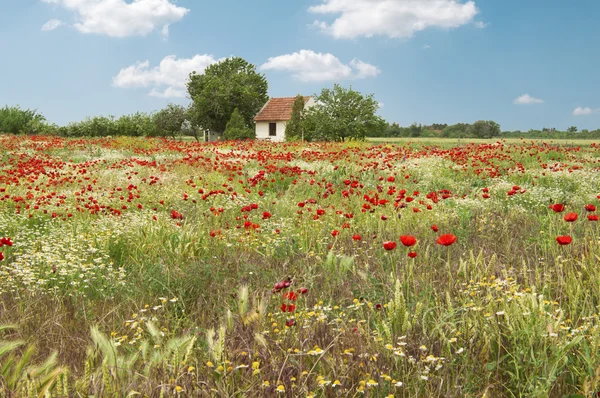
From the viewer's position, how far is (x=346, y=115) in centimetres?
3831

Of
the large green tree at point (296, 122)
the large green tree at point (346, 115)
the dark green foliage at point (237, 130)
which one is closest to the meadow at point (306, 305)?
the large green tree at point (346, 115)

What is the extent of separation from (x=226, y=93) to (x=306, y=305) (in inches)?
1986

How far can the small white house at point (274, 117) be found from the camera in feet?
167

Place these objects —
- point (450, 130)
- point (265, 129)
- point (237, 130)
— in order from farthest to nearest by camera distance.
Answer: point (450, 130), point (265, 129), point (237, 130)

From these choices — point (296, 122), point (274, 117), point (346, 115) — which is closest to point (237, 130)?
point (296, 122)

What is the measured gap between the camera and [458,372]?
2.51 metres

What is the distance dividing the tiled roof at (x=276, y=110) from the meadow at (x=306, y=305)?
143 feet

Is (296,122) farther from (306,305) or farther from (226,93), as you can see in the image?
(306,305)

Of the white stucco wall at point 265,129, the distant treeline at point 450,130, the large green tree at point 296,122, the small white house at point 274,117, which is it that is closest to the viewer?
the large green tree at point 296,122

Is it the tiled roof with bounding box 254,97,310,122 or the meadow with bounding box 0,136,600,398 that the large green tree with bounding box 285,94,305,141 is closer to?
the tiled roof with bounding box 254,97,310,122

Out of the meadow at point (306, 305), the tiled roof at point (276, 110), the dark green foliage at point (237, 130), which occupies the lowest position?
the meadow at point (306, 305)

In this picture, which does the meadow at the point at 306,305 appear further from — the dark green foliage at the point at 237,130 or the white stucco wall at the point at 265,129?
the white stucco wall at the point at 265,129

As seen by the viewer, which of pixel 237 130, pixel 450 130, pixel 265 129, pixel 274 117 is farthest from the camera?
pixel 450 130

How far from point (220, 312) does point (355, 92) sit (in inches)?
1432
